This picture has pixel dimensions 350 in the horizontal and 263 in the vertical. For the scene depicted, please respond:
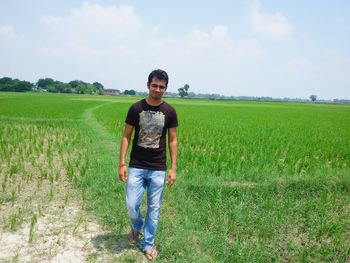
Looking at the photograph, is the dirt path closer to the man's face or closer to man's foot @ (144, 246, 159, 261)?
man's foot @ (144, 246, 159, 261)

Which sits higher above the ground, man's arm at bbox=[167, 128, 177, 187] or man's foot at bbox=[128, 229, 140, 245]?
man's arm at bbox=[167, 128, 177, 187]

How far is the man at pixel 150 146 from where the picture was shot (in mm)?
3191

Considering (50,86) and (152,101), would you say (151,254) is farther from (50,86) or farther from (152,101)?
(50,86)

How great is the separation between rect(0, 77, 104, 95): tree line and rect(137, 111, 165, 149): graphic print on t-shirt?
89689mm

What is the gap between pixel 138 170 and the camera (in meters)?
3.25

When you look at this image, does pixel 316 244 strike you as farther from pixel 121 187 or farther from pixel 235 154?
pixel 235 154

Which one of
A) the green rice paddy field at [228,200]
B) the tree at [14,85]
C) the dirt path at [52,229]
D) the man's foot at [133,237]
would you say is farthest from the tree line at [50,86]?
the man's foot at [133,237]

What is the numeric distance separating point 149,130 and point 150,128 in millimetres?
23

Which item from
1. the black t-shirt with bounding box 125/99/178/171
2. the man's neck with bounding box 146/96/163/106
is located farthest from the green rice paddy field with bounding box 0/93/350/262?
the man's neck with bounding box 146/96/163/106

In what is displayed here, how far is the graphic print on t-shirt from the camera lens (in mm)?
3195

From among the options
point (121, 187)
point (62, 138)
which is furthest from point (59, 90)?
point (121, 187)

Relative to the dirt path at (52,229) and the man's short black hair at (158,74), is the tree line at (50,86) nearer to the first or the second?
the dirt path at (52,229)

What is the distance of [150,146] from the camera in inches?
128

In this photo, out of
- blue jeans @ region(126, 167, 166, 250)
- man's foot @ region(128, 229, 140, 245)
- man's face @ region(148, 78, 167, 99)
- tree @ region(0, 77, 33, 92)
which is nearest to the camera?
man's face @ region(148, 78, 167, 99)
